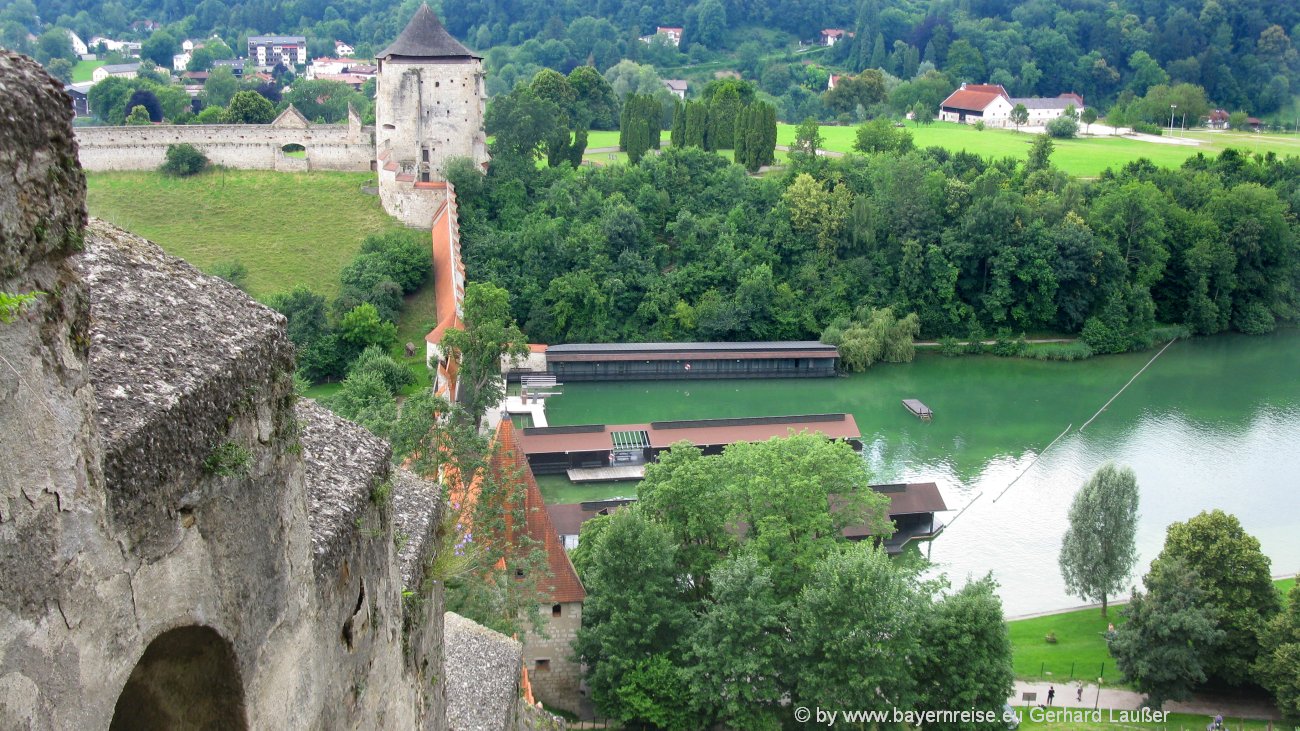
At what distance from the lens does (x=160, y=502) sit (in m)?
4.22

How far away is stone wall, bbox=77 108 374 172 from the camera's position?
130 feet

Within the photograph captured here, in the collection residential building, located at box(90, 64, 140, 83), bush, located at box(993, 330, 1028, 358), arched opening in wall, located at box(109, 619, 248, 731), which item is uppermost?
arched opening in wall, located at box(109, 619, 248, 731)

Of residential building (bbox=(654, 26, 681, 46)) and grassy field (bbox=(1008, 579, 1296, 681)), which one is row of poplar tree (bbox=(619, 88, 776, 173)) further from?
residential building (bbox=(654, 26, 681, 46))

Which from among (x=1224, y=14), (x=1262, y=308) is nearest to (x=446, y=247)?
(x=1262, y=308)

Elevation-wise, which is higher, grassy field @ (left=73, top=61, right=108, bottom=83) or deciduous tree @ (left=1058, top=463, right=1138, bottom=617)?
grassy field @ (left=73, top=61, right=108, bottom=83)

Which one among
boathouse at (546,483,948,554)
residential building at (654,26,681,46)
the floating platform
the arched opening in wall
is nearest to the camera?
the arched opening in wall

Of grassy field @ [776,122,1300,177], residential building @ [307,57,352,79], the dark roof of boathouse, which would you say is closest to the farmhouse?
grassy field @ [776,122,1300,177]

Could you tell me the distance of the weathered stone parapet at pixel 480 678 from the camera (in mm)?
11711

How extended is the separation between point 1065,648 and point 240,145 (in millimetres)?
31228

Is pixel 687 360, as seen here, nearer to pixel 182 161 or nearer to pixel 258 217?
pixel 258 217

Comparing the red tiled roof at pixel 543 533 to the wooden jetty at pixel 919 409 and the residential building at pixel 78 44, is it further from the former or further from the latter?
the residential building at pixel 78 44

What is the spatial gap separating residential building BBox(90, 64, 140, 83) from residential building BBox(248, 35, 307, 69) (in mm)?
11625

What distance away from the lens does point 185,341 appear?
187 inches

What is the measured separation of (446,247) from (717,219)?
33.7 feet
